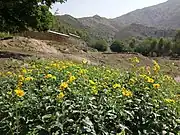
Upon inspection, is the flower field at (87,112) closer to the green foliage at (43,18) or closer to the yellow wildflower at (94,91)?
the yellow wildflower at (94,91)

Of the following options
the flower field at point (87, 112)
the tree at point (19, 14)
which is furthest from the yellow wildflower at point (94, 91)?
the tree at point (19, 14)

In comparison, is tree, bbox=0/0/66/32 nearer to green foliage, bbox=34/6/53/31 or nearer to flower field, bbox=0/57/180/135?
green foliage, bbox=34/6/53/31

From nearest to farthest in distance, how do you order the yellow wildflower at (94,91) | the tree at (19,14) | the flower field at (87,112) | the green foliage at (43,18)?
the flower field at (87,112)
the yellow wildflower at (94,91)
the tree at (19,14)
the green foliage at (43,18)

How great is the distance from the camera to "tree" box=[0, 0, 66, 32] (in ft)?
41.0

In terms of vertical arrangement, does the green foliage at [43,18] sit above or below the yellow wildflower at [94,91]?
above

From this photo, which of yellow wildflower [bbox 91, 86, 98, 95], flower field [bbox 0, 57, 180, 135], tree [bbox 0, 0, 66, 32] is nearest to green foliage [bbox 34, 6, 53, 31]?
tree [bbox 0, 0, 66, 32]

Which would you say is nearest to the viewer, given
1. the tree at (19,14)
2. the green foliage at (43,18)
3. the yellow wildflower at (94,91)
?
the yellow wildflower at (94,91)

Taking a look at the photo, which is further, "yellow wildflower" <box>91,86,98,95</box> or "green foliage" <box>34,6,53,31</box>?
"green foliage" <box>34,6,53,31</box>

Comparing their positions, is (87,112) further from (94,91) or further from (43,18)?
(43,18)

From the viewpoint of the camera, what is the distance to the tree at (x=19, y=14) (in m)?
12.5

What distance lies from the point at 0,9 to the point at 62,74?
308 inches

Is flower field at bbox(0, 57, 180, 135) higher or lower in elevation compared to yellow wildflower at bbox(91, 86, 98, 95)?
lower

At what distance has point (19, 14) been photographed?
12.9m

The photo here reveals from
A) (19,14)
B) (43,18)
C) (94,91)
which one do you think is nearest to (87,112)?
(94,91)
